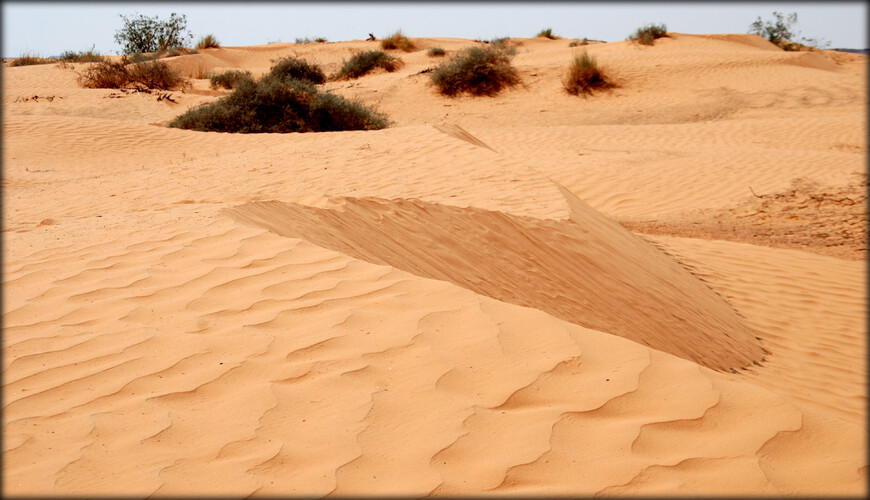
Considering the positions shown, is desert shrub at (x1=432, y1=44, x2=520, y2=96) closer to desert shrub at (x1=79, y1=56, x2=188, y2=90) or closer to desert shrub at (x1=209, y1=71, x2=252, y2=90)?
desert shrub at (x1=209, y1=71, x2=252, y2=90)

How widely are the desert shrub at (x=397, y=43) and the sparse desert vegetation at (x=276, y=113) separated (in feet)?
58.9

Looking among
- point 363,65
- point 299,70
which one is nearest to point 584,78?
point 363,65

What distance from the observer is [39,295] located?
3723 mm

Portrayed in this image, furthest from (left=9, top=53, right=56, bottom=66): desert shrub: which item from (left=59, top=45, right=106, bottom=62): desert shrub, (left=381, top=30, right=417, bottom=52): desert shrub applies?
(left=381, top=30, right=417, bottom=52): desert shrub

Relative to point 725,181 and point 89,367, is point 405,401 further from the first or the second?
point 725,181

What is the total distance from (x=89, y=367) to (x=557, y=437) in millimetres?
1924

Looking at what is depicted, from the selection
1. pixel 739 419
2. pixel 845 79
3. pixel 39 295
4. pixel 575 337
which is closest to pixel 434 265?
pixel 575 337

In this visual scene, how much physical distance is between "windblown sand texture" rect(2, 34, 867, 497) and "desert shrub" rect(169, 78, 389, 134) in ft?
14.3

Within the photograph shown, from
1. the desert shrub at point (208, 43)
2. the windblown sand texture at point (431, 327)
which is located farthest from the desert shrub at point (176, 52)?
the windblown sand texture at point (431, 327)

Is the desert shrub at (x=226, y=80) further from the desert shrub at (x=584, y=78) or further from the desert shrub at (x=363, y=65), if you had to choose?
the desert shrub at (x=584, y=78)

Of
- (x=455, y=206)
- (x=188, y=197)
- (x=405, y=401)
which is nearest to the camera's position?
(x=405, y=401)

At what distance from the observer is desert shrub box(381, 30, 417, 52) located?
110 feet

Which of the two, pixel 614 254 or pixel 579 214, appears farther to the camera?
pixel 579 214

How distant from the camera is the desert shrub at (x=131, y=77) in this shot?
74.8 feet
